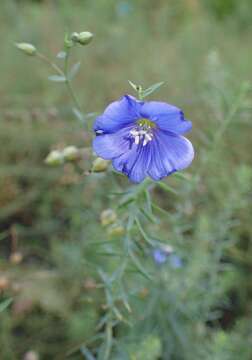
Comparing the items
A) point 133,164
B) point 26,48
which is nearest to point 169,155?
point 133,164

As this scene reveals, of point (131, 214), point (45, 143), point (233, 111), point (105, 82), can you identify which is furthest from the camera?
point (105, 82)

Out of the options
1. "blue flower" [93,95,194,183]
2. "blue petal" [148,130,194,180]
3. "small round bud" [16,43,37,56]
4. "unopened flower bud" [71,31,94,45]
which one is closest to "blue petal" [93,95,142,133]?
"blue flower" [93,95,194,183]

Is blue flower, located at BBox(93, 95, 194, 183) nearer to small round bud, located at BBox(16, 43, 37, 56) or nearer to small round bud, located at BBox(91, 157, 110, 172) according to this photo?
small round bud, located at BBox(91, 157, 110, 172)

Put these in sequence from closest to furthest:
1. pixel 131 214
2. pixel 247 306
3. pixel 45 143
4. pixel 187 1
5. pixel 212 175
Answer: pixel 131 214, pixel 247 306, pixel 212 175, pixel 45 143, pixel 187 1

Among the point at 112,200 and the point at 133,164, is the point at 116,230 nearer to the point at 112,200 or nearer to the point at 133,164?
the point at 133,164

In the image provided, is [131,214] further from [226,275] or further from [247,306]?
[247,306]

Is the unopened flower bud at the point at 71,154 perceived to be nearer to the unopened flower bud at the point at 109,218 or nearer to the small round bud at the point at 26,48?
the unopened flower bud at the point at 109,218

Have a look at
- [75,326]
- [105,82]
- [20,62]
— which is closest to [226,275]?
[75,326]
